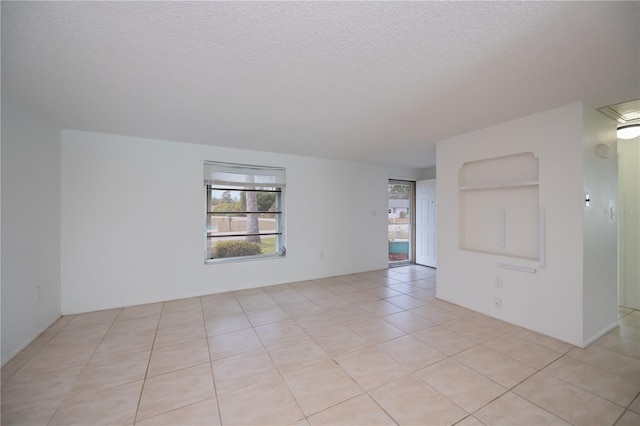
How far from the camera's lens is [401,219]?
755cm

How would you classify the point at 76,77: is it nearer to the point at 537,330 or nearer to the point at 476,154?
the point at 476,154

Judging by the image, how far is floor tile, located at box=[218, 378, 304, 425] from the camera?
65.3 inches

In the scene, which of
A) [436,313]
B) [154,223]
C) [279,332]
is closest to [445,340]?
[436,313]

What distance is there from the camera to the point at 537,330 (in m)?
2.82

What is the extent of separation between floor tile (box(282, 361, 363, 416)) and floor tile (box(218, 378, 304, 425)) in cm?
7

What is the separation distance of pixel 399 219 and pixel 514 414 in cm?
611

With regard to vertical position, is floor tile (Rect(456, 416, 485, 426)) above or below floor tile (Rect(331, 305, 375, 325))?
below

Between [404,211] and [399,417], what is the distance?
607cm

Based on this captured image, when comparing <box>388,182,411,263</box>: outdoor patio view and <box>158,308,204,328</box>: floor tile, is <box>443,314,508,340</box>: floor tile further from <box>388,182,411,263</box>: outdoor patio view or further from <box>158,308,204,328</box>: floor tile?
<box>388,182,411,263</box>: outdoor patio view

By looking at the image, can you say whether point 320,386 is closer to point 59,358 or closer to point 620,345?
point 59,358

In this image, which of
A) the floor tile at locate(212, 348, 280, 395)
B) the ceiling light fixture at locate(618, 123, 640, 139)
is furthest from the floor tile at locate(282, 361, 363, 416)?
the ceiling light fixture at locate(618, 123, 640, 139)

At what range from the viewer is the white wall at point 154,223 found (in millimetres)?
3422

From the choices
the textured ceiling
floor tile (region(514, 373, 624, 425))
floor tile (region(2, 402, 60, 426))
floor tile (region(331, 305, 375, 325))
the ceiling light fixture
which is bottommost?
floor tile (region(514, 373, 624, 425))

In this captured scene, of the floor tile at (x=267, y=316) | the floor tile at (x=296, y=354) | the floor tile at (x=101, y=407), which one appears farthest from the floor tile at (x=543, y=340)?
the floor tile at (x=101, y=407)
